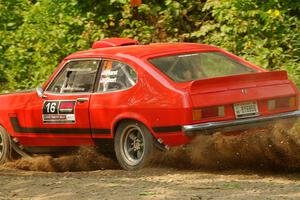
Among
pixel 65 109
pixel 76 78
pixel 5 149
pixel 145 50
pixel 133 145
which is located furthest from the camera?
pixel 5 149

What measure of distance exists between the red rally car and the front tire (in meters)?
0.01

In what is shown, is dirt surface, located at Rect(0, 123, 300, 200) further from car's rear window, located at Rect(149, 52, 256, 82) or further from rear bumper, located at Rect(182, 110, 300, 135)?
car's rear window, located at Rect(149, 52, 256, 82)

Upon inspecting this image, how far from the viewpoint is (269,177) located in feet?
25.7

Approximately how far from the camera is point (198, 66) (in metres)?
9.06

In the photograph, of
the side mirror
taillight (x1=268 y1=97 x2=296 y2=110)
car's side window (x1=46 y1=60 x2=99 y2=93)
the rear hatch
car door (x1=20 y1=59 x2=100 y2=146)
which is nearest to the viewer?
the rear hatch

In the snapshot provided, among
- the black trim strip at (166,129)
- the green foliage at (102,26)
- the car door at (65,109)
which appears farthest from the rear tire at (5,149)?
the green foliage at (102,26)

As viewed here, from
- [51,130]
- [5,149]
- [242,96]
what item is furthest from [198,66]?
[5,149]

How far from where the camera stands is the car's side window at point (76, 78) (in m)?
9.41

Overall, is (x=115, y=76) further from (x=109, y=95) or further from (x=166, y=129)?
(x=166, y=129)

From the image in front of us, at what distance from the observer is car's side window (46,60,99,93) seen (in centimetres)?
941

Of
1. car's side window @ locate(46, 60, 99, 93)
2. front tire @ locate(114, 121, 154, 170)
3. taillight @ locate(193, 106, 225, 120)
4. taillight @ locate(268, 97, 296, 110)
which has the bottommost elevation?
front tire @ locate(114, 121, 154, 170)

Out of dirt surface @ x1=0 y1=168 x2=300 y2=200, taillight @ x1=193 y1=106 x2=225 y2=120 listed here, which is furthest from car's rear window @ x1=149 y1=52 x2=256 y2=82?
dirt surface @ x1=0 y1=168 x2=300 y2=200

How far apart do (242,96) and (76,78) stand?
7.38 feet

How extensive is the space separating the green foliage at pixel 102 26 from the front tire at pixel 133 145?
17.7 ft
